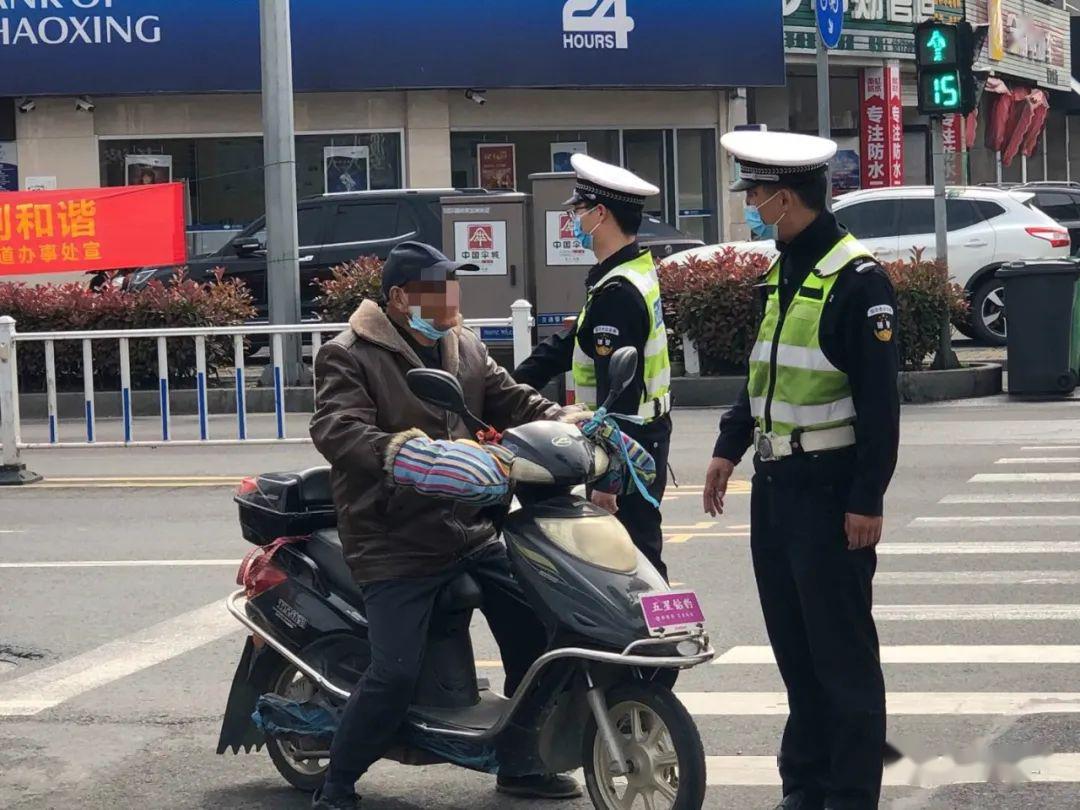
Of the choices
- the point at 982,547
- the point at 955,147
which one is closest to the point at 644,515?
the point at 982,547

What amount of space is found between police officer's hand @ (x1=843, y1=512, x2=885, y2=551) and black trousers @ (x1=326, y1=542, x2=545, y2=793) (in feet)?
3.25

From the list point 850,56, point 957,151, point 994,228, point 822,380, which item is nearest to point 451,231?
point 994,228

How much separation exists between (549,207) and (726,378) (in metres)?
2.64

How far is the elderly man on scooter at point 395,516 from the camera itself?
5.12 m

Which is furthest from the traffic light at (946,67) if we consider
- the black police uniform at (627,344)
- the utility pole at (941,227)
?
the black police uniform at (627,344)

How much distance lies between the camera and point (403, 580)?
202 inches

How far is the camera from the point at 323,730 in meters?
5.45

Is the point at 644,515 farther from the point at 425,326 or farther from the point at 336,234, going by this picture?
the point at 336,234

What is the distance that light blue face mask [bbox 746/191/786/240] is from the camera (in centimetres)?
500

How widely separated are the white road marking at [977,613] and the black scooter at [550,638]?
10.0ft

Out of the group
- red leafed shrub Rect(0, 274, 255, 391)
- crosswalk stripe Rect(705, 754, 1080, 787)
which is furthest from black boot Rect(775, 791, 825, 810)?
red leafed shrub Rect(0, 274, 255, 391)

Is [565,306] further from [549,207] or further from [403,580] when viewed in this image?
[403,580]

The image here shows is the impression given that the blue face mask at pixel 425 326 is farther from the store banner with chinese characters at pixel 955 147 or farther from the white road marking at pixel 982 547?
the store banner with chinese characters at pixel 955 147

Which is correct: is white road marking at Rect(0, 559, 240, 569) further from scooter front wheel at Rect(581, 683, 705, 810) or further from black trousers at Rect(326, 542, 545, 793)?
scooter front wheel at Rect(581, 683, 705, 810)
